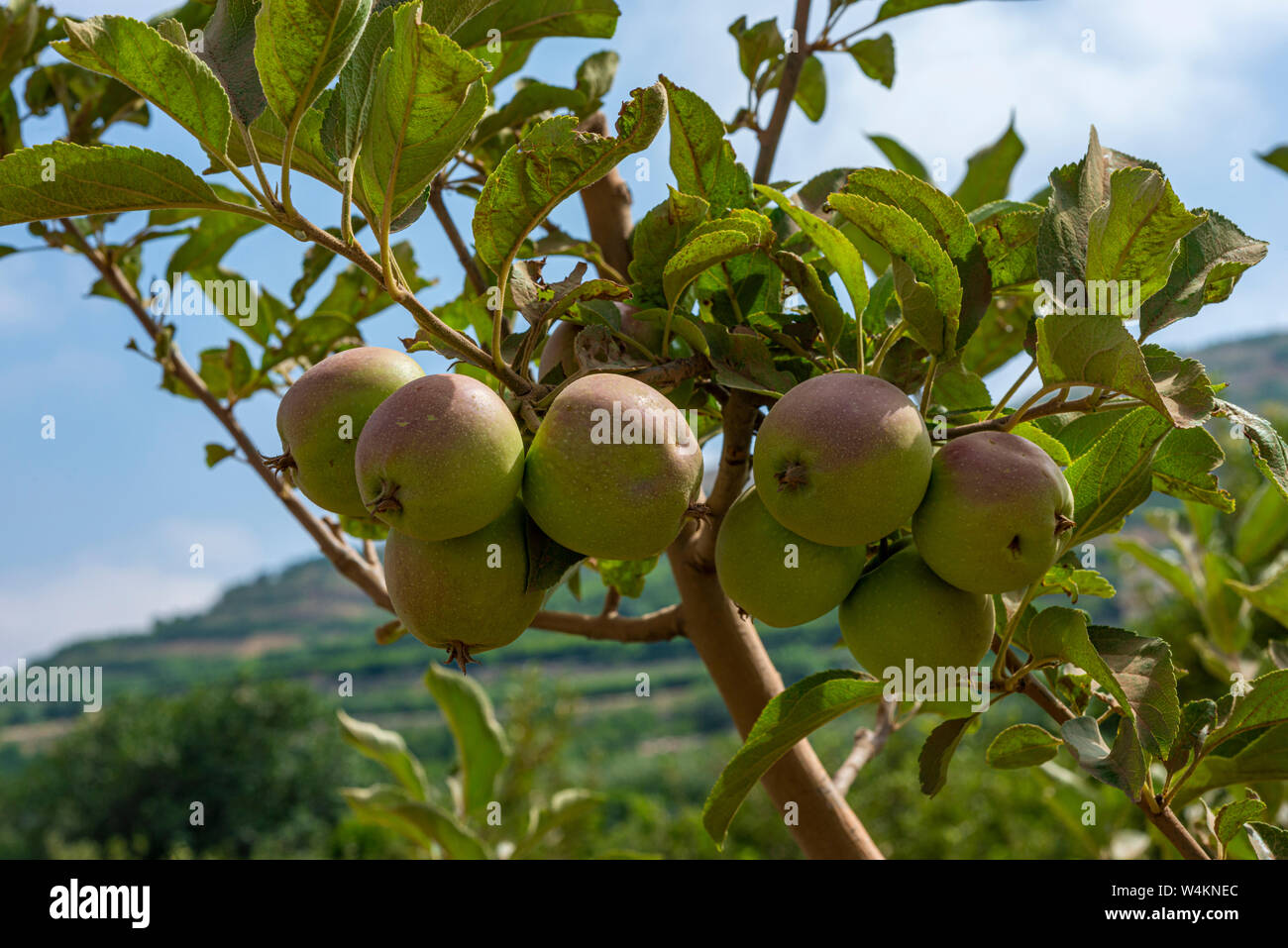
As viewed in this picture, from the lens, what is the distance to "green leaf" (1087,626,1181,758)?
2.18 ft

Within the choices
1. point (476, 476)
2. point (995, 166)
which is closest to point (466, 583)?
point (476, 476)

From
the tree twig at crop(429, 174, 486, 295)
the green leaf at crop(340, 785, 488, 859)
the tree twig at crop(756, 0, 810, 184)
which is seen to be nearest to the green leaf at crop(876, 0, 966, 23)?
the tree twig at crop(756, 0, 810, 184)

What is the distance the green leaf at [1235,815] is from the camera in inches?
31.2

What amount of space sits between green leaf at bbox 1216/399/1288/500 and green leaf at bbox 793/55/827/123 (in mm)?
979

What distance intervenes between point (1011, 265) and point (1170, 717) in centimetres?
36

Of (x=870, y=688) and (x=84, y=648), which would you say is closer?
(x=870, y=688)

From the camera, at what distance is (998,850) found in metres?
6.86

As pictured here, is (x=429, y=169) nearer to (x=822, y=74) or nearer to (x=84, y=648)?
(x=822, y=74)

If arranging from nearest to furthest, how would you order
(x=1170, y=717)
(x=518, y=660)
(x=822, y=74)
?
1. (x=1170, y=717)
2. (x=822, y=74)
3. (x=518, y=660)

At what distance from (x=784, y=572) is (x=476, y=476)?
9.2 inches

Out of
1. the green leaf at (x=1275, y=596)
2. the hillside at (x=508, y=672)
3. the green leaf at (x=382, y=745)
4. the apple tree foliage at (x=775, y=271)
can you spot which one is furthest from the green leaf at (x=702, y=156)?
the hillside at (x=508, y=672)

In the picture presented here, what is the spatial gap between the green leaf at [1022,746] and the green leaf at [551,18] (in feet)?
2.69

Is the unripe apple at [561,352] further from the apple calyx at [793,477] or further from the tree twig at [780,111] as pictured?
the tree twig at [780,111]
